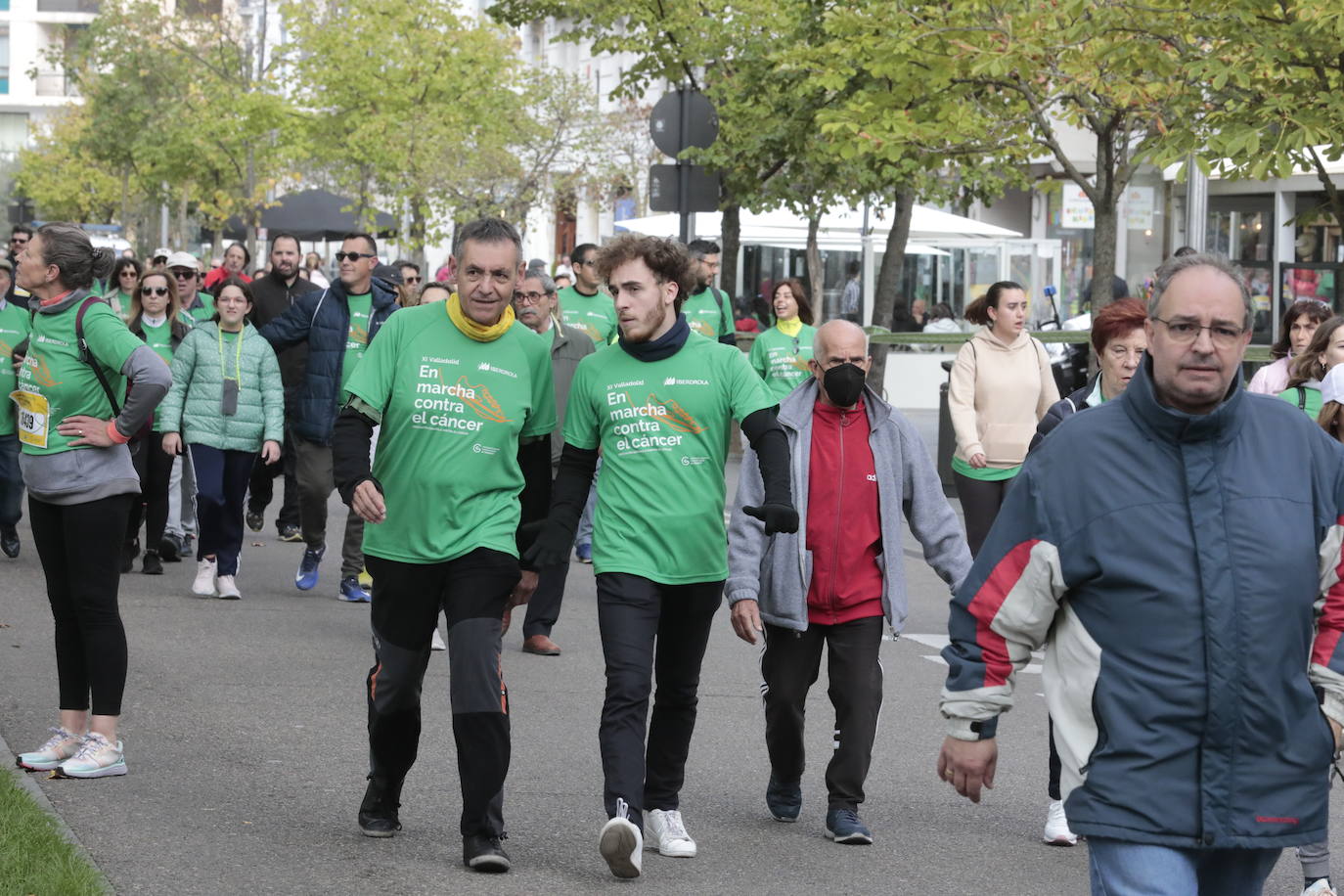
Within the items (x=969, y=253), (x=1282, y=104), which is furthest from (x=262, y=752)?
(x=969, y=253)

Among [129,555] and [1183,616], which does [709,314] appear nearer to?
[129,555]

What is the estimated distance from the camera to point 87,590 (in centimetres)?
666

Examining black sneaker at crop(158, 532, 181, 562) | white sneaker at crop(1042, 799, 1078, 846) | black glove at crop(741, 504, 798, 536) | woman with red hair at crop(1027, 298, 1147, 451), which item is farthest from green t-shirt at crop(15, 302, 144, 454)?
black sneaker at crop(158, 532, 181, 562)

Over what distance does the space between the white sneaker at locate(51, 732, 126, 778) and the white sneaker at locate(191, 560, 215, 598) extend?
4613 mm

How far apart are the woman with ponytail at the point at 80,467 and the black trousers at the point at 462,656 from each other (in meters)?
1.19

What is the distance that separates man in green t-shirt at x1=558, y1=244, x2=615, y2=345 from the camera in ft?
42.8

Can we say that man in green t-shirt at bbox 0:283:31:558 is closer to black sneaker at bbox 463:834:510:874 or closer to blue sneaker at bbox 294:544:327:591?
blue sneaker at bbox 294:544:327:591

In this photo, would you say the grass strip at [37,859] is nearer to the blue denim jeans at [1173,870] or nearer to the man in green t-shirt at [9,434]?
the blue denim jeans at [1173,870]

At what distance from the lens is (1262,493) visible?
3.61 metres

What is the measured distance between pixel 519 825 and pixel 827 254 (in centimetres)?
3129

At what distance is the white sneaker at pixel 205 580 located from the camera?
1144cm

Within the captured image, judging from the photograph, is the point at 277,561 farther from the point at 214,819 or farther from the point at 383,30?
the point at 383,30

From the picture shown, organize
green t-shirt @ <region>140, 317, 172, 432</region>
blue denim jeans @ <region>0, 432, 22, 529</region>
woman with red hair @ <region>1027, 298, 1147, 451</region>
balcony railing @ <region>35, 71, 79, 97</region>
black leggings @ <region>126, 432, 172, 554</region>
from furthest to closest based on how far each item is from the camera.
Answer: balcony railing @ <region>35, 71, 79, 97</region> < green t-shirt @ <region>140, 317, 172, 432</region> < blue denim jeans @ <region>0, 432, 22, 529</region> < black leggings @ <region>126, 432, 172, 554</region> < woman with red hair @ <region>1027, 298, 1147, 451</region>

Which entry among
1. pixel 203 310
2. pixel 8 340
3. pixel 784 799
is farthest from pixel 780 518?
pixel 203 310
